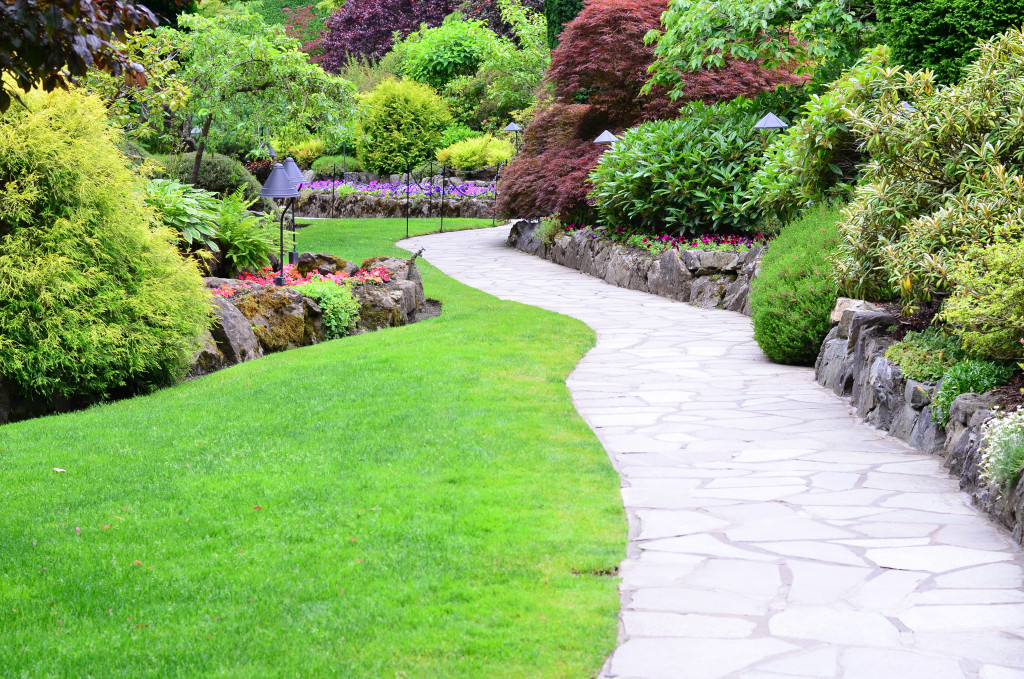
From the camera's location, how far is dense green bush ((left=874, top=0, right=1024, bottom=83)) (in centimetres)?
965

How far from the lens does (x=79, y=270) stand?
25.8 ft

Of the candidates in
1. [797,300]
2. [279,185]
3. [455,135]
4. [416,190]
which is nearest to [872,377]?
[797,300]

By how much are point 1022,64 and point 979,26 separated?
2458 mm

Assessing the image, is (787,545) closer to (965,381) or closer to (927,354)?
(965,381)

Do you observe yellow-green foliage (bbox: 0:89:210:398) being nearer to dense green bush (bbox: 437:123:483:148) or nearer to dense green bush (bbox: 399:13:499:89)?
dense green bush (bbox: 437:123:483:148)

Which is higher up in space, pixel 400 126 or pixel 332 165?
pixel 400 126

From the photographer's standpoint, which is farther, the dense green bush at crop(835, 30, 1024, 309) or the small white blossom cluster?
the dense green bush at crop(835, 30, 1024, 309)

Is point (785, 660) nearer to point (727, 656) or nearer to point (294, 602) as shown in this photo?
point (727, 656)

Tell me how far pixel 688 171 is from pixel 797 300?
20.5 feet

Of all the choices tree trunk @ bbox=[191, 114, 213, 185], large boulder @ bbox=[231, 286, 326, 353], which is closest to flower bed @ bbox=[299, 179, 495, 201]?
tree trunk @ bbox=[191, 114, 213, 185]

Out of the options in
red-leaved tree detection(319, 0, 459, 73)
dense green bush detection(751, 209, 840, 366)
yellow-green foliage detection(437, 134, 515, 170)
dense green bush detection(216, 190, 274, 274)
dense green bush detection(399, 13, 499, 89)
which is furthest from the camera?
red-leaved tree detection(319, 0, 459, 73)

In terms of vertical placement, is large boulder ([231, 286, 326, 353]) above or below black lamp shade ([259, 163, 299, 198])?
below

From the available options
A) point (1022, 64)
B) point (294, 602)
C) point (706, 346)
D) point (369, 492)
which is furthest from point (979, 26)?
point (294, 602)

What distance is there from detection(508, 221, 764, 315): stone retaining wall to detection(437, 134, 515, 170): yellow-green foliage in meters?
11.4
